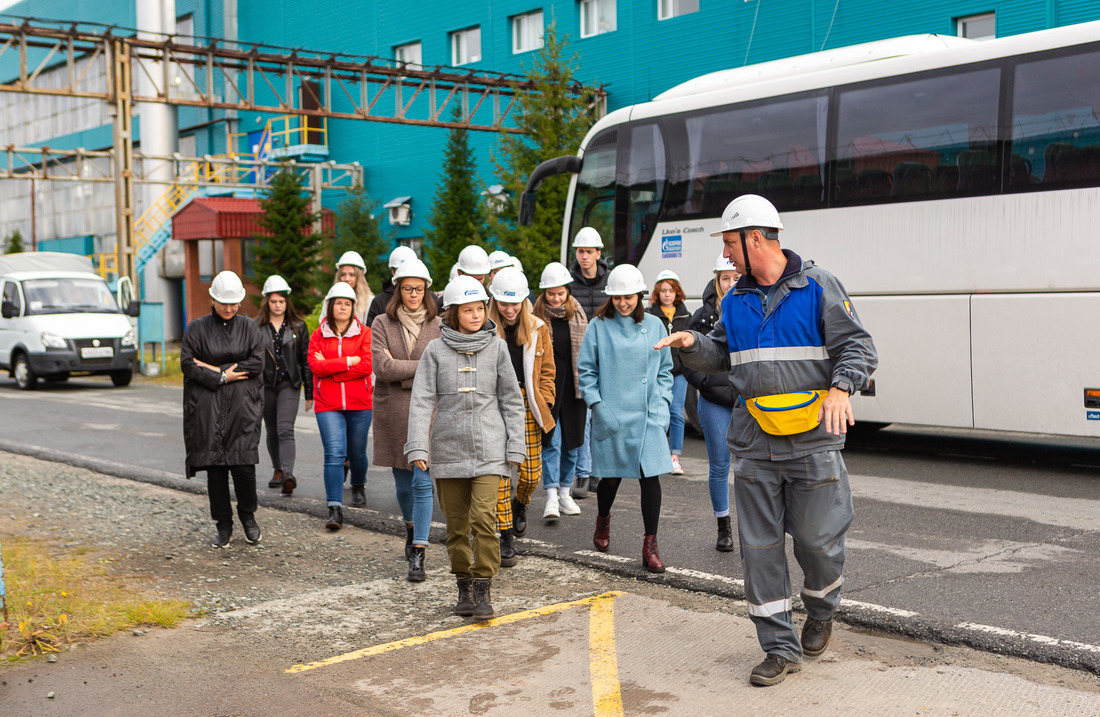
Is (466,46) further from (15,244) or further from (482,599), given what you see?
(482,599)

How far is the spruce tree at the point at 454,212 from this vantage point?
95.8 ft

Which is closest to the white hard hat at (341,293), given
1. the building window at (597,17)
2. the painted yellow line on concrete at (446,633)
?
the painted yellow line on concrete at (446,633)

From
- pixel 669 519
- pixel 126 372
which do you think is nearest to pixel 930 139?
pixel 669 519

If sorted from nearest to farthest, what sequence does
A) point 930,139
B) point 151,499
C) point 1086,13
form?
point 151,499 → point 930,139 → point 1086,13

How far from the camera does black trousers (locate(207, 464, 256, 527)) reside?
739 cm

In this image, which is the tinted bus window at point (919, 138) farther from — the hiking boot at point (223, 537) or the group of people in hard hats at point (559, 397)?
the hiking boot at point (223, 537)

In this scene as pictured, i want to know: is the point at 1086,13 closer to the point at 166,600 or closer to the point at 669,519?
the point at 669,519

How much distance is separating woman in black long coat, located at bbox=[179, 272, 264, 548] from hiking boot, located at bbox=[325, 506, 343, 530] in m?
0.60

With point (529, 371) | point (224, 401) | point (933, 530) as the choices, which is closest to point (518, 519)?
point (529, 371)

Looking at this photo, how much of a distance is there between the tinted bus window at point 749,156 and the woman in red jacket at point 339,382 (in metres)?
5.43

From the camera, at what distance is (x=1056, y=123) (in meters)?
9.74

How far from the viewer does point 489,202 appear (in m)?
26.3

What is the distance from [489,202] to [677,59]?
5.55 meters

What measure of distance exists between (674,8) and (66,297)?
15.1 meters
